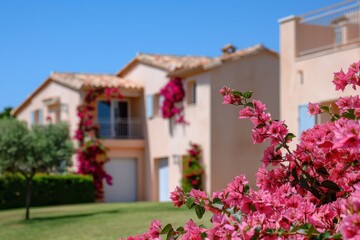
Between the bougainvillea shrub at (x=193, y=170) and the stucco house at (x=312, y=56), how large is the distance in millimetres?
6477

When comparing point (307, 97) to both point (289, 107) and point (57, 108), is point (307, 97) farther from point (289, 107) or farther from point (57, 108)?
point (57, 108)

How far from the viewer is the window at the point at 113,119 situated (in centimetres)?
3453

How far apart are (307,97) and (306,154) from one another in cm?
1784

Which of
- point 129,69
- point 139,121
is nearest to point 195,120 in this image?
point 139,121

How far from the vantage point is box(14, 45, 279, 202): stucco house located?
28.9 metres

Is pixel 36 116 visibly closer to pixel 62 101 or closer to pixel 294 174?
pixel 62 101

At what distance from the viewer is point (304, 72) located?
73.7ft

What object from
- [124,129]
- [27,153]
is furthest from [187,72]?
[27,153]

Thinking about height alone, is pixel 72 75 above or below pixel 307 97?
above

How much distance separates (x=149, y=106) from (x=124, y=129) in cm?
210

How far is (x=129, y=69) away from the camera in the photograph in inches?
1430

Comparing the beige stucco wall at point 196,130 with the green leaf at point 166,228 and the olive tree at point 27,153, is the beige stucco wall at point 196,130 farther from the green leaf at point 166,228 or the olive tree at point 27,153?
the green leaf at point 166,228

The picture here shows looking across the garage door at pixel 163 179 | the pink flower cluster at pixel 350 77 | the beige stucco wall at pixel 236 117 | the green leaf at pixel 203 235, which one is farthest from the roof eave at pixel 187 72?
the green leaf at pixel 203 235

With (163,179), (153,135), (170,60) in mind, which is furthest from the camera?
(170,60)
